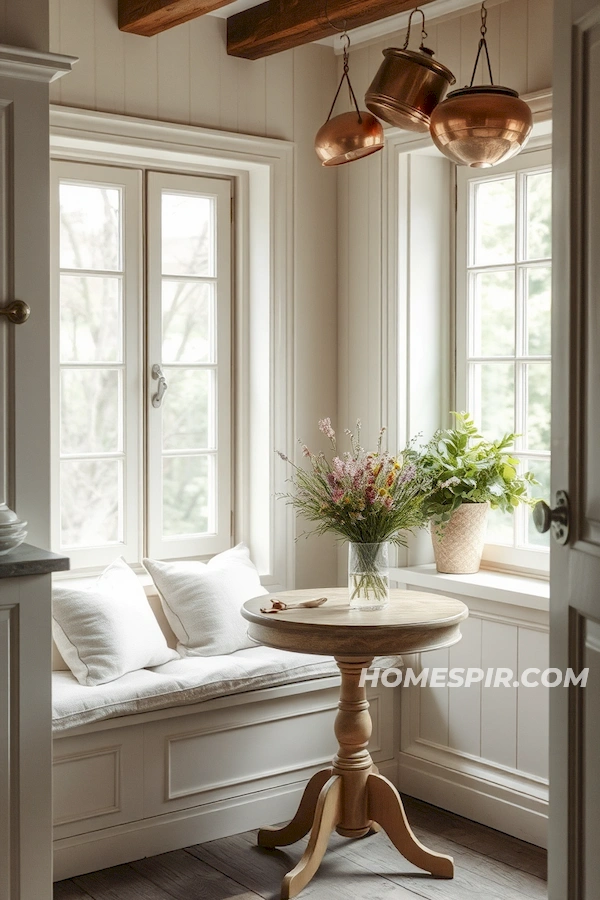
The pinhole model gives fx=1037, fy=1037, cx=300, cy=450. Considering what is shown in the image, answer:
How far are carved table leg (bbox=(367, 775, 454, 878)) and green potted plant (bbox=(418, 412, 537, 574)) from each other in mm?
887

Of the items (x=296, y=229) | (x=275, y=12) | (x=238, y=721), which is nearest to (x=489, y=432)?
(x=296, y=229)

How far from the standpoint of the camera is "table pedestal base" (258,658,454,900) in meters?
3.15

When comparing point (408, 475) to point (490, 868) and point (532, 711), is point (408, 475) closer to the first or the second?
point (532, 711)

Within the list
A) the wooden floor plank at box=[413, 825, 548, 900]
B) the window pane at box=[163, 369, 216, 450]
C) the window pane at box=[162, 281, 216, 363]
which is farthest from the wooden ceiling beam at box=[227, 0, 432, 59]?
the wooden floor plank at box=[413, 825, 548, 900]

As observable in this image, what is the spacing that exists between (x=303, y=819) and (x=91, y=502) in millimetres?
1380

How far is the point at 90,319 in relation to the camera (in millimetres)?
3834

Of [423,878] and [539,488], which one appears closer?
[423,878]

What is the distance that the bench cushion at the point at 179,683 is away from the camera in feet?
10.2

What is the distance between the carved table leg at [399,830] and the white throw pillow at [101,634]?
0.85 meters

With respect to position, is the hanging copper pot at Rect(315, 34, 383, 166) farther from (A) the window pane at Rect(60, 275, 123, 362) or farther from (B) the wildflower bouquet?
(A) the window pane at Rect(60, 275, 123, 362)

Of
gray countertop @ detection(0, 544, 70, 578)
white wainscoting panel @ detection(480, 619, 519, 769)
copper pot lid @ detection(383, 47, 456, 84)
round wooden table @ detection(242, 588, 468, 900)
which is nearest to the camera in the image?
gray countertop @ detection(0, 544, 70, 578)

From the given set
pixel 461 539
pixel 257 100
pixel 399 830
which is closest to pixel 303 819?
pixel 399 830

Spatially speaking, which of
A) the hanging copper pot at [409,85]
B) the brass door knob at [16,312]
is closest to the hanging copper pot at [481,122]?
the hanging copper pot at [409,85]

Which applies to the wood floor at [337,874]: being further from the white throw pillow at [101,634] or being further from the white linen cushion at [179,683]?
the white throw pillow at [101,634]
